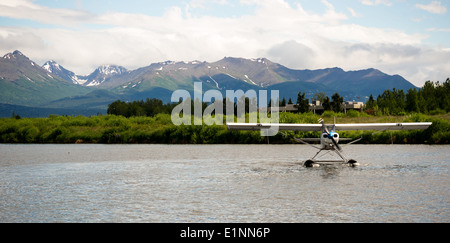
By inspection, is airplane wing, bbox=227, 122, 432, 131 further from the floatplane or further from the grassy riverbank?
the grassy riverbank

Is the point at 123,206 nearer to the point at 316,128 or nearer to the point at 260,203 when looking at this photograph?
the point at 260,203

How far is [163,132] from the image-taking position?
69.9 meters

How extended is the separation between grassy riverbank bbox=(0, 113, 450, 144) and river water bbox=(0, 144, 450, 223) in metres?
19.4

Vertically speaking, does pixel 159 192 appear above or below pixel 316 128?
below

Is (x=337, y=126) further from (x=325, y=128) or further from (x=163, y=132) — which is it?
(x=163, y=132)

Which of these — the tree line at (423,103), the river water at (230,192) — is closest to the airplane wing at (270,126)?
the river water at (230,192)

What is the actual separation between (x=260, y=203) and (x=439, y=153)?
26.1 metres

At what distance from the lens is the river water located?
17.9m

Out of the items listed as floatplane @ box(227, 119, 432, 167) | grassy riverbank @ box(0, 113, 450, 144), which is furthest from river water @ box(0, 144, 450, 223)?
grassy riverbank @ box(0, 113, 450, 144)

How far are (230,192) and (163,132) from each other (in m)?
48.0

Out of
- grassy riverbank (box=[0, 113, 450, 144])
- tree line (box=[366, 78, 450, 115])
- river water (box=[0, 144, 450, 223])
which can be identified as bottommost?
river water (box=[0, 144, 450, 223])

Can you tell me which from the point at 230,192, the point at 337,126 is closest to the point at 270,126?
the point at 337,126
